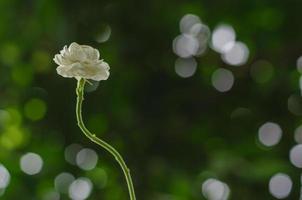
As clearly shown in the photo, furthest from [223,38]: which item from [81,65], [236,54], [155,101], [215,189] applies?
[81,65]

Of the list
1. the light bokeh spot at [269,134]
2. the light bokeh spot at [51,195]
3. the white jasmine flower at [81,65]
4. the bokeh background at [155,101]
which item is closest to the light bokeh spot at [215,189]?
the bokeh background at [155,101]

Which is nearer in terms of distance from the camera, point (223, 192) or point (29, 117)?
point (223, 192)

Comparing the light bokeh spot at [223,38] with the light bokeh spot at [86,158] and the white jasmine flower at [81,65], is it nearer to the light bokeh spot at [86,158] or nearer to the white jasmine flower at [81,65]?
the light bokeh spot at [86,158]

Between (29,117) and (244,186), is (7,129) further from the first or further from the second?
(244,186)

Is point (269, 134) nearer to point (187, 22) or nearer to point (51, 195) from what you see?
point (187, 22)

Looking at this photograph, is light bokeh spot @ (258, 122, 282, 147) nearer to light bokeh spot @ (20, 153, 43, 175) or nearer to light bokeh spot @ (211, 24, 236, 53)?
light bokeh spot @ (211, 24, 236, 53)

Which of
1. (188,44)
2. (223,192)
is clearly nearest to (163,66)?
(188,44)
